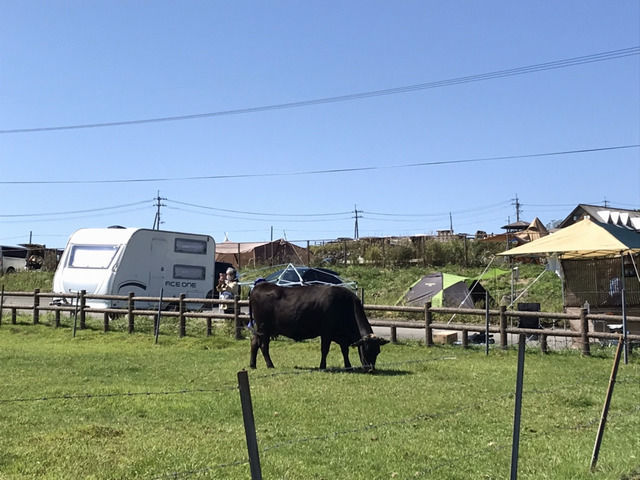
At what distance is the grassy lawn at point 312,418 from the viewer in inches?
244

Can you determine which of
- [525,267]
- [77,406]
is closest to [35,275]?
[525,267]

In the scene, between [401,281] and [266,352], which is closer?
[266,352]

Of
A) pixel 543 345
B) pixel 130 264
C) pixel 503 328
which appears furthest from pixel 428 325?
pixel 130 264

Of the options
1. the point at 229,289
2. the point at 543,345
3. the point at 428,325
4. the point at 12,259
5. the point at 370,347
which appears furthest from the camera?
the point at 12,259

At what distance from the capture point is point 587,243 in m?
17.6

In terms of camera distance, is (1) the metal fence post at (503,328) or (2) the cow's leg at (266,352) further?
(1) the metal fence post at (503,328)

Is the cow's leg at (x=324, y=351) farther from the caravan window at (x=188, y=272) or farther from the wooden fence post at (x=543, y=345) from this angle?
the caravan window at (x=188, y=272)

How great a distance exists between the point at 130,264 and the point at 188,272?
2542 millimetres

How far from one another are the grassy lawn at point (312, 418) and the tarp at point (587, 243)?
3493mm

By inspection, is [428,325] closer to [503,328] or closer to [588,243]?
[503,328]

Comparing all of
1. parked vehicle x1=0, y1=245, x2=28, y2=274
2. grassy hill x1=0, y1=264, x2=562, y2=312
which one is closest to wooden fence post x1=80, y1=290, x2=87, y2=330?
Result: grassy hill x1=0, y1=264, x2=562, y2=312

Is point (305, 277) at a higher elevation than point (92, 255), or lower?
lower

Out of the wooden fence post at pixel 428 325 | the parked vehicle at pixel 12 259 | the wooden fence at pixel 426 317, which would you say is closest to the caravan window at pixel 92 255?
the wooden fence at pixel 426 317

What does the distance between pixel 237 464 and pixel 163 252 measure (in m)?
17.6
